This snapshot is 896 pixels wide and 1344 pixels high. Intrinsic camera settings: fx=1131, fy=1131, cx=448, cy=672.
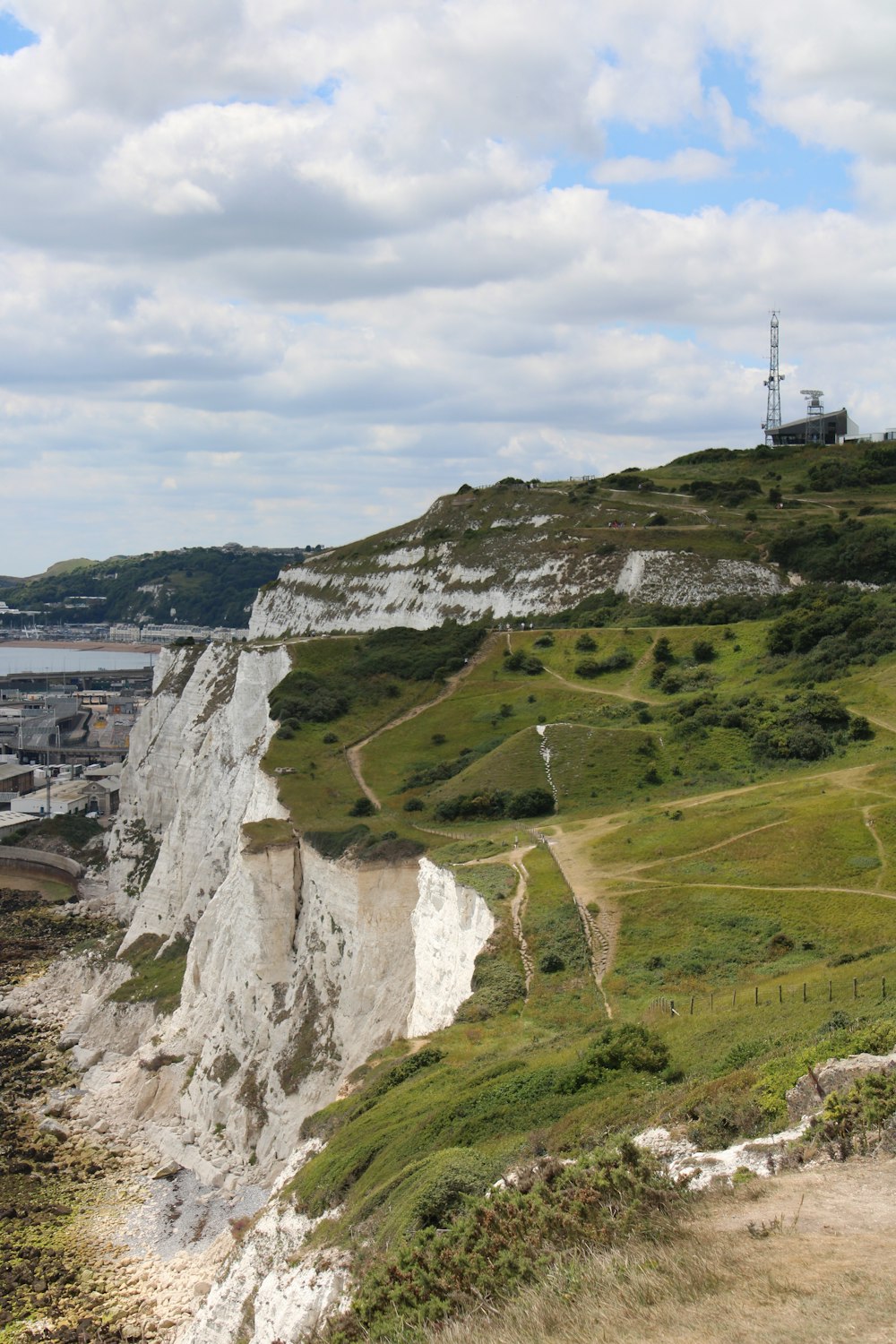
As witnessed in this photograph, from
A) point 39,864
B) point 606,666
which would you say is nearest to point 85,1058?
point 606,666

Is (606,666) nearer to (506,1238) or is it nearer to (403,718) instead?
(403,718)

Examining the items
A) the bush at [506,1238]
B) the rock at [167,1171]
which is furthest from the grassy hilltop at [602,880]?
the rock at [167,1171]

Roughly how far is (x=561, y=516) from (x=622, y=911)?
6573 centimetres

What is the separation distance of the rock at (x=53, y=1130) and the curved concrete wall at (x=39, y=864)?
41.6 meters

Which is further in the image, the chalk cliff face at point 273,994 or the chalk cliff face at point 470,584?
the chalk cliff face at point 470,584

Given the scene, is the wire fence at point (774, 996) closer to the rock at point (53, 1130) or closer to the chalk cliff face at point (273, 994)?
the chalk cliff face at point (273, 994)

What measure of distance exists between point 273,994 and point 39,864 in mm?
46996

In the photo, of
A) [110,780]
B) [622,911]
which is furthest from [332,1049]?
[110,780]

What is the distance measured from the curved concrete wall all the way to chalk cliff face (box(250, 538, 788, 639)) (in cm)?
3177

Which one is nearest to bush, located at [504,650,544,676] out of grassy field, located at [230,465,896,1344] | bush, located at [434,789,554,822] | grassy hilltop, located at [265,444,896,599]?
grassy field, located at [230,465,896,1344]

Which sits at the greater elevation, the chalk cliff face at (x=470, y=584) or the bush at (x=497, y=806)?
the chalk cliff face at (x=470, y=584)

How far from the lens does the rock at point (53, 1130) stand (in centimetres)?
4381

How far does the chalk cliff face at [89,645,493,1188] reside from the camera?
39000 millimetres

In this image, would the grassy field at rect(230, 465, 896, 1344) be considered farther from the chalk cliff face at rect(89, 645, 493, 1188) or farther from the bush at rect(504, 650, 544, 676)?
the chalk cliff face at rect(89, 645, 493, 1188)
